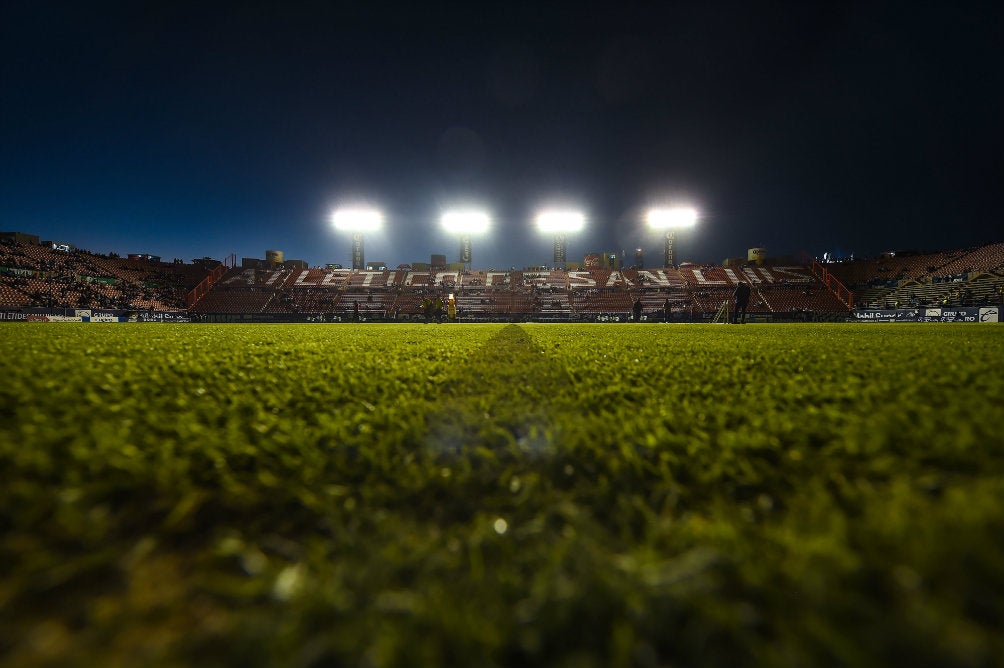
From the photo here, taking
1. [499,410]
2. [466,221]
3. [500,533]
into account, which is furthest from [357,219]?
[500,533]

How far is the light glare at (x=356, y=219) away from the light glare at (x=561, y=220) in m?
19.8

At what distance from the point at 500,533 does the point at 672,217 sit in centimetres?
5669

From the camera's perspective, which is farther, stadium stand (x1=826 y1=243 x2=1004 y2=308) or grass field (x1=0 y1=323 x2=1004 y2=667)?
stadium stand (x1=826 y1=243 x2=1004 y2=308)

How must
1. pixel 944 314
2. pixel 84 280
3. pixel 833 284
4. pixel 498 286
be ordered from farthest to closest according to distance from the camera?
pixel 498 286, pixel 833 284, pixel 84 280, pixel 944 314

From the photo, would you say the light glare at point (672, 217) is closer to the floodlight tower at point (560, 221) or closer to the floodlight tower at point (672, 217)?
the floodlight tower at point (672, 217)

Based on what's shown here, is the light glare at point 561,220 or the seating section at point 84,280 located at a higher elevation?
the light glare at point 561,220

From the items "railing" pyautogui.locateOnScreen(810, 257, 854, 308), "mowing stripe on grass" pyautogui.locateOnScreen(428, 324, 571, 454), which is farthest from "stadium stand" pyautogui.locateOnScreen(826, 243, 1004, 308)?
"mowing stripe on grass" pyautogui.locateOnScreen(428, 324, 571, 454)

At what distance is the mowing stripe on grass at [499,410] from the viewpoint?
1.50 metres

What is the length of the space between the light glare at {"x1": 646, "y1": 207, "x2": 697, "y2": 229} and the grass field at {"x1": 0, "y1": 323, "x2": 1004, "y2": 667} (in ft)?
177

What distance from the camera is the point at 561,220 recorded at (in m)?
53.1

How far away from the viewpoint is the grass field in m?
0.60

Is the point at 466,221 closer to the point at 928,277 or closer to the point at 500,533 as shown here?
the point at 928,277

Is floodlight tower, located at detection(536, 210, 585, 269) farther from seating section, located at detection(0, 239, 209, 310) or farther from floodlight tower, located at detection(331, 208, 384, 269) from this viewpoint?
seating section, located at detection(0, 239, 209, 310)

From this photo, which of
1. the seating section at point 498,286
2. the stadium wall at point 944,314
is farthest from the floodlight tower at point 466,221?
the stadium wall at point 944,314
